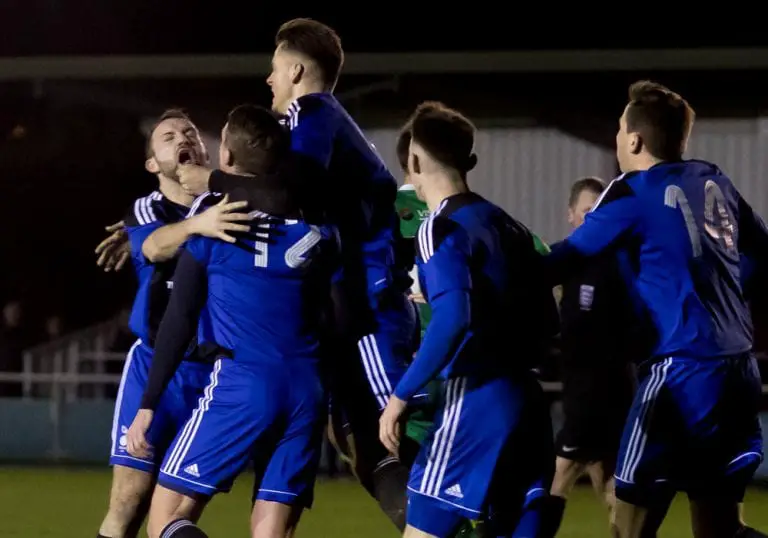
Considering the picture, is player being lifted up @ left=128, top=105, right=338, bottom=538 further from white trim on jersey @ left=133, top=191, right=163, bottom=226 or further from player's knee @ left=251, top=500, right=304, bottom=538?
white trim on jersey @ left=133, top=191, right=163, bottom=226

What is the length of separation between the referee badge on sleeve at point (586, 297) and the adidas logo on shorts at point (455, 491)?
266 cm

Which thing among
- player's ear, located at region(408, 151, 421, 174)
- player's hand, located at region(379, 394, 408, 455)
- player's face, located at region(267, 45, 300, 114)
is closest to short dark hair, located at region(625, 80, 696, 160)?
player's ear, located at region(408, 151, 421, 174)

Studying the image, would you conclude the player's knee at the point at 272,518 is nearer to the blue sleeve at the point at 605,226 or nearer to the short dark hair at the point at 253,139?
the short dark hair at the point at 253,139

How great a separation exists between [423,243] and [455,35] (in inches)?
296

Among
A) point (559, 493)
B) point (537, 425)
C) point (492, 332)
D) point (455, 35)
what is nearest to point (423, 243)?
point (492, 332)

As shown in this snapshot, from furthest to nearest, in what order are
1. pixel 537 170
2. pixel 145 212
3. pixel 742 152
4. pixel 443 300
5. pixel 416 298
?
pixel 537 170 → pixel 742 152 → pixel 416 298 → pixel 145 212 → pixel 443 300

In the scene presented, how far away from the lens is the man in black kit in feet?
22.2

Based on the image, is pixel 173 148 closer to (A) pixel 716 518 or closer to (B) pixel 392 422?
(B) pixel 392 422

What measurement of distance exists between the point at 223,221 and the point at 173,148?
111 centimetres

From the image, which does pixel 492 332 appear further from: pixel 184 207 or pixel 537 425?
pixel 184 207

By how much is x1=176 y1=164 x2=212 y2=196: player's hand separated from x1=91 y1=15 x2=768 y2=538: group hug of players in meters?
0.02

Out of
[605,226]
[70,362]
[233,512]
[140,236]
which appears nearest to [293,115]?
[140,236]

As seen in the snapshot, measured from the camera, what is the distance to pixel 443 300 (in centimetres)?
423

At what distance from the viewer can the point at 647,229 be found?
4766 millimetres
